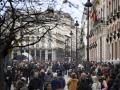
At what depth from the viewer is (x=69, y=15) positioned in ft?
73.9

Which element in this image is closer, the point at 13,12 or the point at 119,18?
the point at 13,12

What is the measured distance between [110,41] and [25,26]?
53206mm

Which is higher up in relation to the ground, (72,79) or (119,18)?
(119,18)

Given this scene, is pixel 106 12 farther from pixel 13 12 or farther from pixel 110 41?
pixel 13 12

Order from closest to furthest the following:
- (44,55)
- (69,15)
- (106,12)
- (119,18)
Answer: (69,15), (119,18), (106,12), (44,55)

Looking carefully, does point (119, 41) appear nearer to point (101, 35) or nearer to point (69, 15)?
point (101, 35)

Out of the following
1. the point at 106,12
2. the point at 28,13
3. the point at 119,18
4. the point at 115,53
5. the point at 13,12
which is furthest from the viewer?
the point at 106,12

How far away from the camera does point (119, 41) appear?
64.0m

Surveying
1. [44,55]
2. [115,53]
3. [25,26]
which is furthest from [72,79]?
[44,55]

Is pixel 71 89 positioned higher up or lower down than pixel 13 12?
lower down

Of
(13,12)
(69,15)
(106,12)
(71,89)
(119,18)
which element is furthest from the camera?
(106,12)

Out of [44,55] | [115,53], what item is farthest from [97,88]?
[44,55]

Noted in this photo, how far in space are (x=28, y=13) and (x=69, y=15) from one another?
350 centimetres

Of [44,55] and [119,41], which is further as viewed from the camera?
[44,55]
